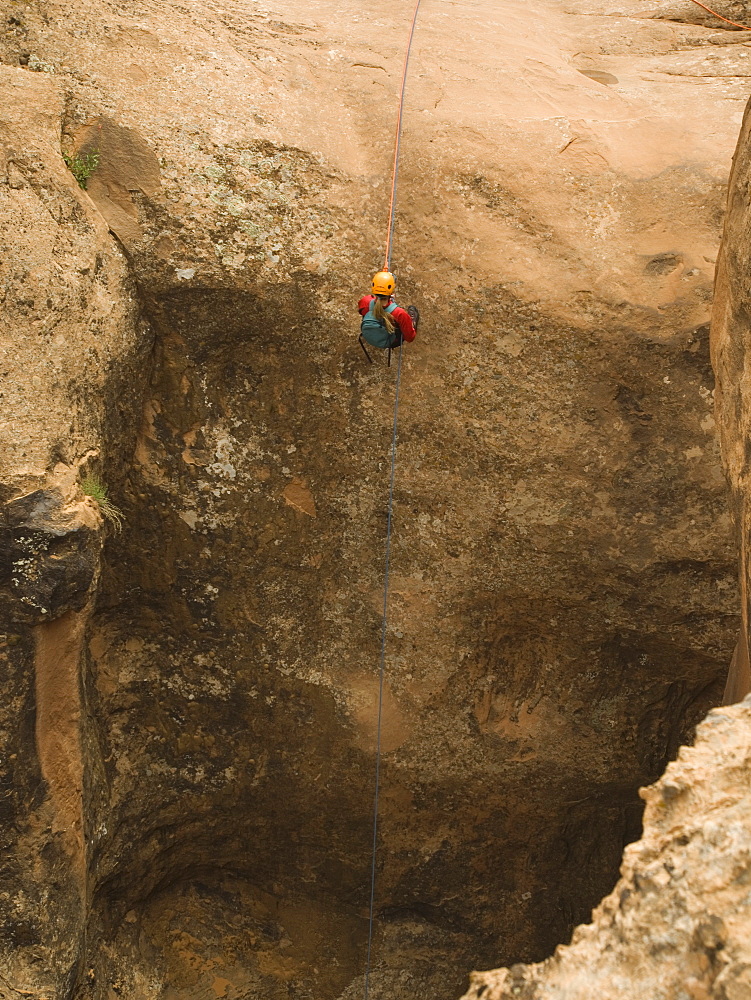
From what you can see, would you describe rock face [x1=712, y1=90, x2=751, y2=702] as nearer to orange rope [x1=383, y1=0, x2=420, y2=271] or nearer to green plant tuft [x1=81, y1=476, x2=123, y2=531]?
orange rope [x1=383, y1=0, x2=420, y2=271]

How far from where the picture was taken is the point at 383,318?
573 cm

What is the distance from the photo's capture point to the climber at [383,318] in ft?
18.4

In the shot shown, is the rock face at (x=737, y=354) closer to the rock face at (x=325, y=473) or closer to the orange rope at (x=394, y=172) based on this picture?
the rock face at (x=325, y=473)

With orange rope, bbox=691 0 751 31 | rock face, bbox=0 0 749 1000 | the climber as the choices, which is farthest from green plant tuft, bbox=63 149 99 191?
orange rope, bbox=691 0 751 31

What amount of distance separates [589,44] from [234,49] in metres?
3.25

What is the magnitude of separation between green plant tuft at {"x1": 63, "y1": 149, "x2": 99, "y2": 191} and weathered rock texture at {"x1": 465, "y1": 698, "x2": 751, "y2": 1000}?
4.98 meters

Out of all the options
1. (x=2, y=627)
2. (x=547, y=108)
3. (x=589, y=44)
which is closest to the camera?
(x=2, y=627)

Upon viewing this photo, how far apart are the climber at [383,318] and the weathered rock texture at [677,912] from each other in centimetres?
348

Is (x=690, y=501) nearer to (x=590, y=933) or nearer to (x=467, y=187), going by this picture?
(x=467, y=187)

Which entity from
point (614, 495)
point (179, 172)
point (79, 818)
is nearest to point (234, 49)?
point (179, 172)

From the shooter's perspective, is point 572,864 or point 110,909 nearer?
point 110,909

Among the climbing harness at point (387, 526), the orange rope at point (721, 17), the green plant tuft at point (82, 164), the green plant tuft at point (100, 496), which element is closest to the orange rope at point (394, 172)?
the climbing harness at point (387, 526)

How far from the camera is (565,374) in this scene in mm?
6211

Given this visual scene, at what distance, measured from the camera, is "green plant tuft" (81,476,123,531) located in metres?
5.53
